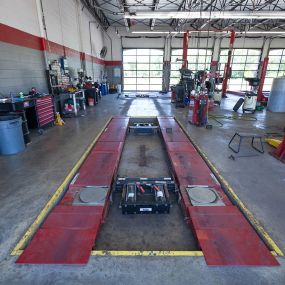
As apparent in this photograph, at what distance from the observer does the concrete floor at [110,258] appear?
1724 millimetres

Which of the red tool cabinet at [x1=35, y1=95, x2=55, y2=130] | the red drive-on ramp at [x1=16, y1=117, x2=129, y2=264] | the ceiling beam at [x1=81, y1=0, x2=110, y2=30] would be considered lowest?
the red drive-on ramp at [x1=16, y1=117, x2=129, y2=264]

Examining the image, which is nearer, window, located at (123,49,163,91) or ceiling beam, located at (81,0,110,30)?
ceiling beam, located at (81,0,110,30)

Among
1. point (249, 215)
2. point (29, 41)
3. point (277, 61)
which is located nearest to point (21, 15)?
point (29, 41)

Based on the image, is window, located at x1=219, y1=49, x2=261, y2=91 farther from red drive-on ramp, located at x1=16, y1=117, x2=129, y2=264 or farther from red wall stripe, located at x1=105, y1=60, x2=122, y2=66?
red drive-on ramp, located at x1=16, y1=117, x2=129, y2=264

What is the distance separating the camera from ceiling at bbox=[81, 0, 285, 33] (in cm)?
1051

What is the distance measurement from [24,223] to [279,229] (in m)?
3.04

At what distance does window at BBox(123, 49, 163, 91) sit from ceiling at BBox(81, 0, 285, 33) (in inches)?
79.5

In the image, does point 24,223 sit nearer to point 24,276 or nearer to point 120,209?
point 24,276

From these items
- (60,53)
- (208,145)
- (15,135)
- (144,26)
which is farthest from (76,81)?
(144,26)

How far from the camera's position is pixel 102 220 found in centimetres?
243

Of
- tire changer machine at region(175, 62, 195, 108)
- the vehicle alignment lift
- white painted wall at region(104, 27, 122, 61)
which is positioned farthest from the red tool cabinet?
white painted wall at region(104, 27, 122, 61)

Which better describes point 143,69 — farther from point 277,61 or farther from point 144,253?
point 144,253

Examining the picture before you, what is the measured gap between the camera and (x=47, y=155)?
4.24 m

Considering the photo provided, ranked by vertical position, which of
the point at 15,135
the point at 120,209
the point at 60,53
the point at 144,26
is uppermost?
the point at 144,26
